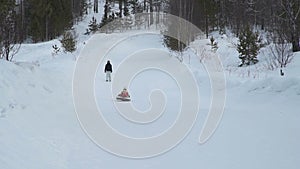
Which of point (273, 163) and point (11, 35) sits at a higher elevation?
point (11, 35)

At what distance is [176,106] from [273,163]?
505cm

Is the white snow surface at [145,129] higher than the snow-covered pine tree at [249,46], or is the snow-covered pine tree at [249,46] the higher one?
the snow-covered pine tree at [249,46]

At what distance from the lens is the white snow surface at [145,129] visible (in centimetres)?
508

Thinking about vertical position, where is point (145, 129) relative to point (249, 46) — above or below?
below

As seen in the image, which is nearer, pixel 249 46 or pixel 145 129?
pixel 145 129

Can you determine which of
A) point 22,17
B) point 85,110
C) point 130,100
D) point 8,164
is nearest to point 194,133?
point 85,110

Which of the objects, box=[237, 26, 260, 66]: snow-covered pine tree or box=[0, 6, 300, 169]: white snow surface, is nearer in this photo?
box=[0, 6, 300, 169]: white snow surface

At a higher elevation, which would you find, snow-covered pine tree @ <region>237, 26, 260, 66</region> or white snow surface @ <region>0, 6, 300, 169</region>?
snow-covered pine tree @ <region>237, 26, 260, 66</region>

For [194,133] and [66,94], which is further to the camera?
[66,94]

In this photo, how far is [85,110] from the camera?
8633mm

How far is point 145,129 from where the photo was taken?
7.18 metres

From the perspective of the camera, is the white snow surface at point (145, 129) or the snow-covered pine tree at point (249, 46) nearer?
the white snow surface at point (145, 129)

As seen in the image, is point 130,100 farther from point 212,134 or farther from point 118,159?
point 118,159

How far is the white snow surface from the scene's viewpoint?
16.7 ft
